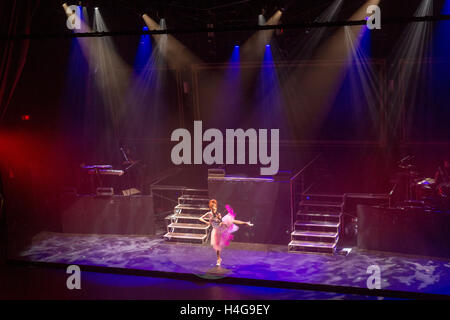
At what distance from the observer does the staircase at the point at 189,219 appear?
34.5 ft

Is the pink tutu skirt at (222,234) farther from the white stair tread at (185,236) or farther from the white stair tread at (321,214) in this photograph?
the white stair tread at (321,214)

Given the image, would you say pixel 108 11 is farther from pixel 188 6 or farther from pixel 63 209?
pixel 63 209

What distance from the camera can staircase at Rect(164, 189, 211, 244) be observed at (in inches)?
414

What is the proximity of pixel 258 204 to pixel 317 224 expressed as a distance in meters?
1.32

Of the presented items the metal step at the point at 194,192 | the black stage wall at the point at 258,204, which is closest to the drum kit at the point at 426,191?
the black stage wall at the point at 258,204

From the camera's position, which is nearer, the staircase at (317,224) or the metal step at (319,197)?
the staircase at (317,224)

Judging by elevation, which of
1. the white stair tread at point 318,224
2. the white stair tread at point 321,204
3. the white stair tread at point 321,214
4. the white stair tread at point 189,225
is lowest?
the white stair tread at point 189,225

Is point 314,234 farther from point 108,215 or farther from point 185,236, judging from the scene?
point 108,215

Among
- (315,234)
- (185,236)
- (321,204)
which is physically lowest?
(185,236)

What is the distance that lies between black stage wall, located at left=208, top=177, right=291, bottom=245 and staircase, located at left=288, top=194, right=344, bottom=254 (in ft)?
1.14

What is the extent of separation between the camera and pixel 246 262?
9.17 metres

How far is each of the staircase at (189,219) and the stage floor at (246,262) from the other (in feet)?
0.76

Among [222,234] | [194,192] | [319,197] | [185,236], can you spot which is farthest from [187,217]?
[319,197]
